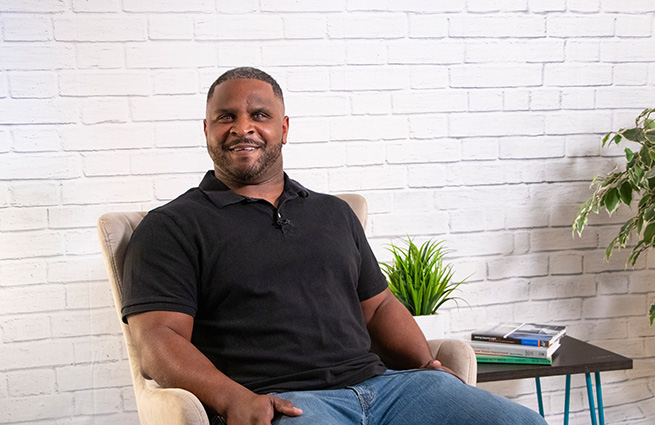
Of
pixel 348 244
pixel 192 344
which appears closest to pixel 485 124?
pixel 348 244

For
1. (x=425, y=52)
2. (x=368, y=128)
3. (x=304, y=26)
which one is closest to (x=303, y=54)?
(x=304, y=26)

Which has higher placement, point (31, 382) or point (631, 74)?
point (631, 74)

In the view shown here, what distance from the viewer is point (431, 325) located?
219 centimetres

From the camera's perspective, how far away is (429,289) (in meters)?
2.23

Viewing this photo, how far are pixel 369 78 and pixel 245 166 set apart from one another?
2.75 feet

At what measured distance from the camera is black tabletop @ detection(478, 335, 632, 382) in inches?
83.0

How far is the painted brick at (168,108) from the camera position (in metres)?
2.32

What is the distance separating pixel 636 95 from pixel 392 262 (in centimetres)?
117

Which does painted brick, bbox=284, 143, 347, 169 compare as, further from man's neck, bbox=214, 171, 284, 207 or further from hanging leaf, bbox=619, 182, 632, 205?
hanging leaf, bbox=619, 182, 632, 205

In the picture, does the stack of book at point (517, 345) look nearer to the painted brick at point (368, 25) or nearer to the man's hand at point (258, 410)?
the man's hand at point (258, 410)

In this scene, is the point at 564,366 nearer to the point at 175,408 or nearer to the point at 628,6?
the point at 175,408

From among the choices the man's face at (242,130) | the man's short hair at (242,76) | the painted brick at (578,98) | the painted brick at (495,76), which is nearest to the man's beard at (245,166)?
the man's face at (242,130)

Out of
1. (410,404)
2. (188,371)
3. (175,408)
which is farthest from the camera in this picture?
(410,404)

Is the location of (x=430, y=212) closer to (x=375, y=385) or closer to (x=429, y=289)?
(x=429, y=289)
